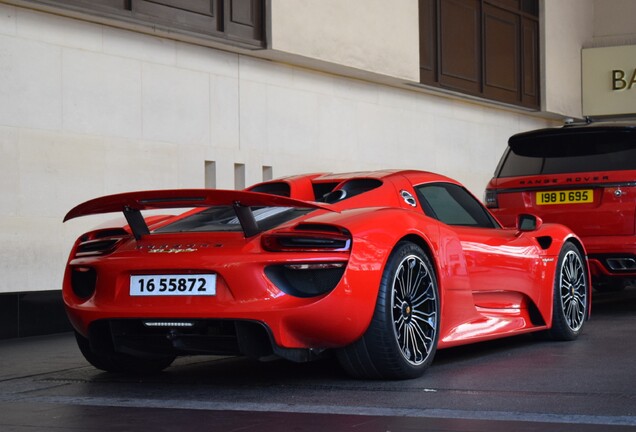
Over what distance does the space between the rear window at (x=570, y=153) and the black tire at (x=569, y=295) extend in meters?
2.04

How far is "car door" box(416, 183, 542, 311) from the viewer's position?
6664 millimetres

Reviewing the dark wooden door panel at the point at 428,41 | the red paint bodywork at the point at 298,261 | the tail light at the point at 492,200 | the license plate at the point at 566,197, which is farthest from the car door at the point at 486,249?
the dark wooden door panel at the point at 428,41

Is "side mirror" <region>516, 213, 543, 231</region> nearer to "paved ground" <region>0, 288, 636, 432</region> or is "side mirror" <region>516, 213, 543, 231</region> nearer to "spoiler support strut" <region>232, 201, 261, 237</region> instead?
"paved ground" <region>0, 288, 636, 432</region>

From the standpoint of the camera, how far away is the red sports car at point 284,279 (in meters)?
5.40

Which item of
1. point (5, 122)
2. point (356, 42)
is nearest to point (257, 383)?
point (5, 122)

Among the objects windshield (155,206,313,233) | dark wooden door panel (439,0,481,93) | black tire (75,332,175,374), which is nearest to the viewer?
windshield (155,206,313,233)

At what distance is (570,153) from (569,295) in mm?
2573

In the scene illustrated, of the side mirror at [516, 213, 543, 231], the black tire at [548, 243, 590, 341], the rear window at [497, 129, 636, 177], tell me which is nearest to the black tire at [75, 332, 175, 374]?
the side mirror at [516, 213, 543, 231]

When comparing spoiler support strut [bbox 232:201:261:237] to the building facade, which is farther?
the building facade

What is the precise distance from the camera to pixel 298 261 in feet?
17.6

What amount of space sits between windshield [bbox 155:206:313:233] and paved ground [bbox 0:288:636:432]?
853 mm

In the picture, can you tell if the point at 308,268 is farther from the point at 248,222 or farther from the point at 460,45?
the point at 460,45

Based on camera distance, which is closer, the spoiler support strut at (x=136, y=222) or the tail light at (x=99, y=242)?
the spoiler support strut at (x=136, y=222)

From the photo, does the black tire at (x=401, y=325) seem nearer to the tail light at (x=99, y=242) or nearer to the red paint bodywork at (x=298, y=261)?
the red paint bodywork at (x=298, y=261)
